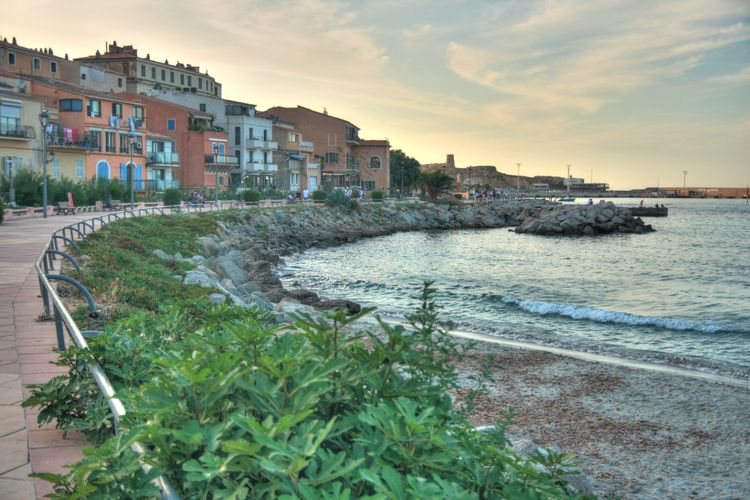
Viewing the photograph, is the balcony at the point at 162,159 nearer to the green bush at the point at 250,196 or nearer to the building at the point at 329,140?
the green bush at the point at 250,196

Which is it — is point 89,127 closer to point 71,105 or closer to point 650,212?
point 71,105

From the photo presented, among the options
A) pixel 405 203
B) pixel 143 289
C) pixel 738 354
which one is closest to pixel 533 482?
pixel 143 289

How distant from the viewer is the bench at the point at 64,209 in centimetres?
3491

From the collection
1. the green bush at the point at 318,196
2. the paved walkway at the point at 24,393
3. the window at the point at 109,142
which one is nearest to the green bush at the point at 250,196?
the green bush at the point at 318,196

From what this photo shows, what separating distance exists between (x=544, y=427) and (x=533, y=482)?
31.6 feet

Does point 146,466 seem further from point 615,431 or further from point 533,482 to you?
point 615,431

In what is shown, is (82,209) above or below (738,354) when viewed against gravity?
above

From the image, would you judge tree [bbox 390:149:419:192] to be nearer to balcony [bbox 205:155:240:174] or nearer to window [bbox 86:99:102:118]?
balcony [bbox 205:155:240:174]

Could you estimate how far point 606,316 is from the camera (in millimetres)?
22625

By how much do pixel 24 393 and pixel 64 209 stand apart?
32.2 meters

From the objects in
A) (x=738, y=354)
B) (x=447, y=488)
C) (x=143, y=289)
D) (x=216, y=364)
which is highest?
(x=216, y=364)

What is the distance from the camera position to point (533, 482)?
2.65 metres

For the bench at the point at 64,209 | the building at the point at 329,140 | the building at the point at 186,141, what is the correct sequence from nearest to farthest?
the bench at the point at 64,209, the building at the point at 186,141, the building at the point at 329,140

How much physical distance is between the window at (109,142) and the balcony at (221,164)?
12.2 m
